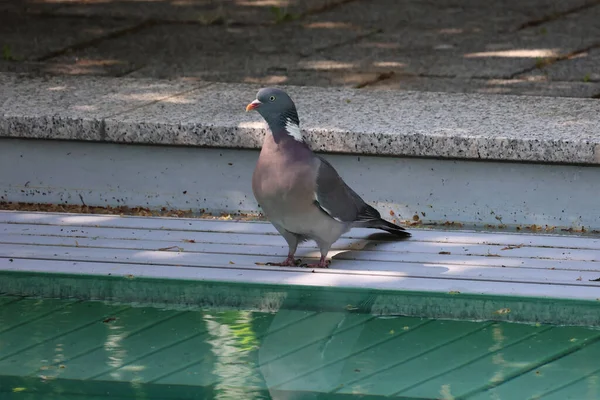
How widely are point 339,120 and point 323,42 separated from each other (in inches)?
80.2

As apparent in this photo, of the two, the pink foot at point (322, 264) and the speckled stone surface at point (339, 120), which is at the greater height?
the speckled stone surface at point (339, 120)

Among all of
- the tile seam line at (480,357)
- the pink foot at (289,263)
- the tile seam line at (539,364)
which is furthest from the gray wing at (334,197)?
the tile seam line at (539,364)

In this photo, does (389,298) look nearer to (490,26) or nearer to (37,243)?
(37,243)

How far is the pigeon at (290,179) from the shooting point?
11.3ft

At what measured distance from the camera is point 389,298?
3457 millimetres

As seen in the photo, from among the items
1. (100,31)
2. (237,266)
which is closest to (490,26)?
(100,31)

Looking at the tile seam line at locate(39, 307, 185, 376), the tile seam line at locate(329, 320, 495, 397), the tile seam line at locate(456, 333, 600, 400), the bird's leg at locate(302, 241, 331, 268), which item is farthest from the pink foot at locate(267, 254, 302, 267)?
the tile seam line at locate(456, 333, 600, 400)

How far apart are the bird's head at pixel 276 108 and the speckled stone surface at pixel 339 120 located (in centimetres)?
85

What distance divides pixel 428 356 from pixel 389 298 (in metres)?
0.38

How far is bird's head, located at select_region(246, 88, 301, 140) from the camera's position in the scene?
343cm

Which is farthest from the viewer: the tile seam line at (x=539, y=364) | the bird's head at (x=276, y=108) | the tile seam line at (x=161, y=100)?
the tile seam line at (x=161, y=100)

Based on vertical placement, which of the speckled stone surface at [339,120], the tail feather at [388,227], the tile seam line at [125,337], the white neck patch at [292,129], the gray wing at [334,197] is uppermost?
the white neck patch at [292,129]

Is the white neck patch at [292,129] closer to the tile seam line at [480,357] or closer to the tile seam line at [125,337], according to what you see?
the tile seam line at [125,337]

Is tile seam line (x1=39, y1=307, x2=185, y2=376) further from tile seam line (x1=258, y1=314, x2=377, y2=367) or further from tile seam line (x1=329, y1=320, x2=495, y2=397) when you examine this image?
tile seam line (x1=329, y1=320, x2=495, y2=397)
